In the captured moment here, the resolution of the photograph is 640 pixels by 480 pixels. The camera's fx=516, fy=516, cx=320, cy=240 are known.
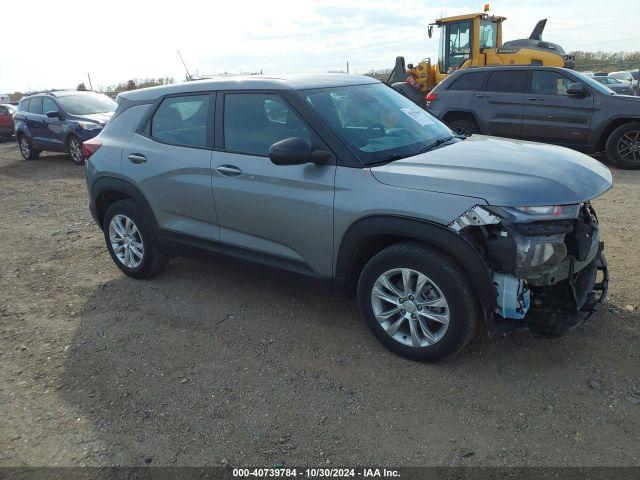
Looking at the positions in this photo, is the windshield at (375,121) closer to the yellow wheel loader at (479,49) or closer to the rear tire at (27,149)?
the yellow wheel loader at (479,49)

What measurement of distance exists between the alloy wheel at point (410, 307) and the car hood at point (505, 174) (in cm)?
57

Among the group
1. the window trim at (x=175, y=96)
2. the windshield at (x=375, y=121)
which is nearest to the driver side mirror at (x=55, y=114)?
the window trim at (x=175, y=96)

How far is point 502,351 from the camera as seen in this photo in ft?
11.1

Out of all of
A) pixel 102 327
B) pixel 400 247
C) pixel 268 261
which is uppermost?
pixel 400 247

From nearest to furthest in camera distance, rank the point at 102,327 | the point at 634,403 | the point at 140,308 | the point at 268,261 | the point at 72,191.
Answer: the point at 634,403 → the point at 268,261 → the point at 102,327 → the point at 140,308 → the point at 72,191

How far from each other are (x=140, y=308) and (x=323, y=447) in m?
2.36

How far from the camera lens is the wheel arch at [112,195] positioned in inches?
177

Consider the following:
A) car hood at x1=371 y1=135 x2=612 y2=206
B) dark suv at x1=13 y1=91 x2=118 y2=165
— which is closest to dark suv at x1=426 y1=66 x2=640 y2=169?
car hood at x1=371 y1=135 x2=612 y2=206

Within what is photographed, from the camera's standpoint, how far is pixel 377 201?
123 inches

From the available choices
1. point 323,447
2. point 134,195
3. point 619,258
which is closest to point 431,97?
point 619,258

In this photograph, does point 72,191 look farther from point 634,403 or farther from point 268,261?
point 634,403

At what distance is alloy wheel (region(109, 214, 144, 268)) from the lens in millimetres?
4758

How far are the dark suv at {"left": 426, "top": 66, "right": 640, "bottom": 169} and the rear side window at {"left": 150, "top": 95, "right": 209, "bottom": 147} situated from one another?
7.00 meters

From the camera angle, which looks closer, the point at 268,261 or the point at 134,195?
the point at 268,261
